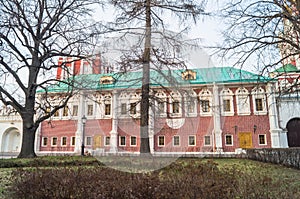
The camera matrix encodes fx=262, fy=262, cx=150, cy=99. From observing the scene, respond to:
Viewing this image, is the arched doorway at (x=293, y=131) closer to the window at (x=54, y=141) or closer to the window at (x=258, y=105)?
the window at (x=258, y=105)

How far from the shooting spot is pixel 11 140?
35469 millimetres

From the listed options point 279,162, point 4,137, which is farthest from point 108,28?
point 4,137

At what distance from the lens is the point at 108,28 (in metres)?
10.8

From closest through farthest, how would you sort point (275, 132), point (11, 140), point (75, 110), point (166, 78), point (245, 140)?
1. point (166, 78)
2. point (75, 110)
3. point (275, 132)
4. point (245, 140)
5. point (11, 140)

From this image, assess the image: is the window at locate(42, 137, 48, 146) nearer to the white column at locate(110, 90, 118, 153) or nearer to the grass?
the grass

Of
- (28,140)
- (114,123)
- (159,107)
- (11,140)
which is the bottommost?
(11,140)

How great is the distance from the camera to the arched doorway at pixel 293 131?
27391 millimetres

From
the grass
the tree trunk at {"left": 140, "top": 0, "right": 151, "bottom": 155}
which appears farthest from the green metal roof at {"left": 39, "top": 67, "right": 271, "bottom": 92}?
the grass

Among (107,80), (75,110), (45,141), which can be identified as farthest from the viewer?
(45,141)

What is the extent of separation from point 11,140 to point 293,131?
34.9 meters

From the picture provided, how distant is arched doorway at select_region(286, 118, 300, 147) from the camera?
89.9ft

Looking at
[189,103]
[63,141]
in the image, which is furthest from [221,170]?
[63,141]

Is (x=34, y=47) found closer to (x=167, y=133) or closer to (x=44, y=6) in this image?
(x=44, y=6)

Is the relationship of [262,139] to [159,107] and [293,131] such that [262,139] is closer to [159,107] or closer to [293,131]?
[293,131]
